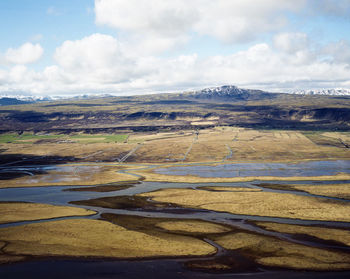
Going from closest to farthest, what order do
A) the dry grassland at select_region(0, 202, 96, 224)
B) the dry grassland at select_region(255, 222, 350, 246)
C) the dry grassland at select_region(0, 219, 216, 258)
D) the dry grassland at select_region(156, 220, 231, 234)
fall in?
1. the dry grassland at select_region(0, 219, 216, 258)
2. the dry grassland at select_region(255, 222, 350, 246)
3. the dry grassland at select_region(156, 220, 231, 234)
4. the dry grassland at select_region(0, 202, 96, 224)

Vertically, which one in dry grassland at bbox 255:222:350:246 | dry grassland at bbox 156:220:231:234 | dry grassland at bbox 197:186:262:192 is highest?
dry grassland at bbox 197:186:262:192

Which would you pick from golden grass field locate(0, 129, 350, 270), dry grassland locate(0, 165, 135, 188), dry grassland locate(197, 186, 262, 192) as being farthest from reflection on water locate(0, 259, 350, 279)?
dry grassland locate(0, 165, 135, 188)

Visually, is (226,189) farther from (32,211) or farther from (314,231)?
(32,211)

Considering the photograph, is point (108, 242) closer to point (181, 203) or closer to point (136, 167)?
point (181, 203)


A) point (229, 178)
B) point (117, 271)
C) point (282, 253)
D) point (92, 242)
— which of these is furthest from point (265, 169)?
point (117, 271)

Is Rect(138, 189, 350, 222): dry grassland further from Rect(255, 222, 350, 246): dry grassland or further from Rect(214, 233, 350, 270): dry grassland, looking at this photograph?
Rect(214, 233, 350, 270): dry grassland

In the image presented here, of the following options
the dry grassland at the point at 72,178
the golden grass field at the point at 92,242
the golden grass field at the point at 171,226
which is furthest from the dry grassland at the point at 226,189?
the golden grass field at the point at 92,242
